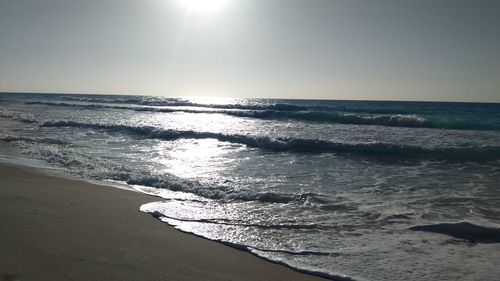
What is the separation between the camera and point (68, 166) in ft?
33.1

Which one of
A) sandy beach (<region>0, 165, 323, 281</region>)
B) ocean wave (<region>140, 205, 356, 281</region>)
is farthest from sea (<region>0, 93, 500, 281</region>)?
sandy beach (<region>0, 165, 323, 281</region>)

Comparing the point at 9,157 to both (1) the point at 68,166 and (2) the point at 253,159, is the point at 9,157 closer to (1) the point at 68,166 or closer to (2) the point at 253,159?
(1) the point at 68,166

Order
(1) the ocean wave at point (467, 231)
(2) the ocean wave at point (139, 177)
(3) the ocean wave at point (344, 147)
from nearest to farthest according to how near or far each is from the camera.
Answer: (1) the ocean wave at point (467, 231) → (2) the ocean wave at point (139, 177) → (3) the ocean wave at point (344, 147)

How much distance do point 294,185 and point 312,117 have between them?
25.7 m

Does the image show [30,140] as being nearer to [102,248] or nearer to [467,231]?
[102,248]

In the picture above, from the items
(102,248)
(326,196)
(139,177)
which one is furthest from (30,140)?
(102,248)

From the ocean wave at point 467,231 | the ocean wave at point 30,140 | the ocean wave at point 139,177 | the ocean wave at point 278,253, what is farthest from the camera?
the ocean wave at point 30,140

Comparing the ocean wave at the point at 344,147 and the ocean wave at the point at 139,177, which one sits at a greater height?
the ocean wave at the point at 344,147

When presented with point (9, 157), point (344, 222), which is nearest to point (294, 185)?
point (344, 222)

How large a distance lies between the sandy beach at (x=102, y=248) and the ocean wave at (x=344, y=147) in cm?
985

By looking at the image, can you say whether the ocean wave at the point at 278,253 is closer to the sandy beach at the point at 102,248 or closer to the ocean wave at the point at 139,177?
the sandy beach at the point at 102,248

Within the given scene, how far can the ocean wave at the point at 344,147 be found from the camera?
1320 cm

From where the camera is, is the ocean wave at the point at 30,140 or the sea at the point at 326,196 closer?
the sea at the point at 326,196

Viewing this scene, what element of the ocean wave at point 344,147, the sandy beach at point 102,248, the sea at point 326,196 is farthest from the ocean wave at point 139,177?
the ocean wave at point 344,147
